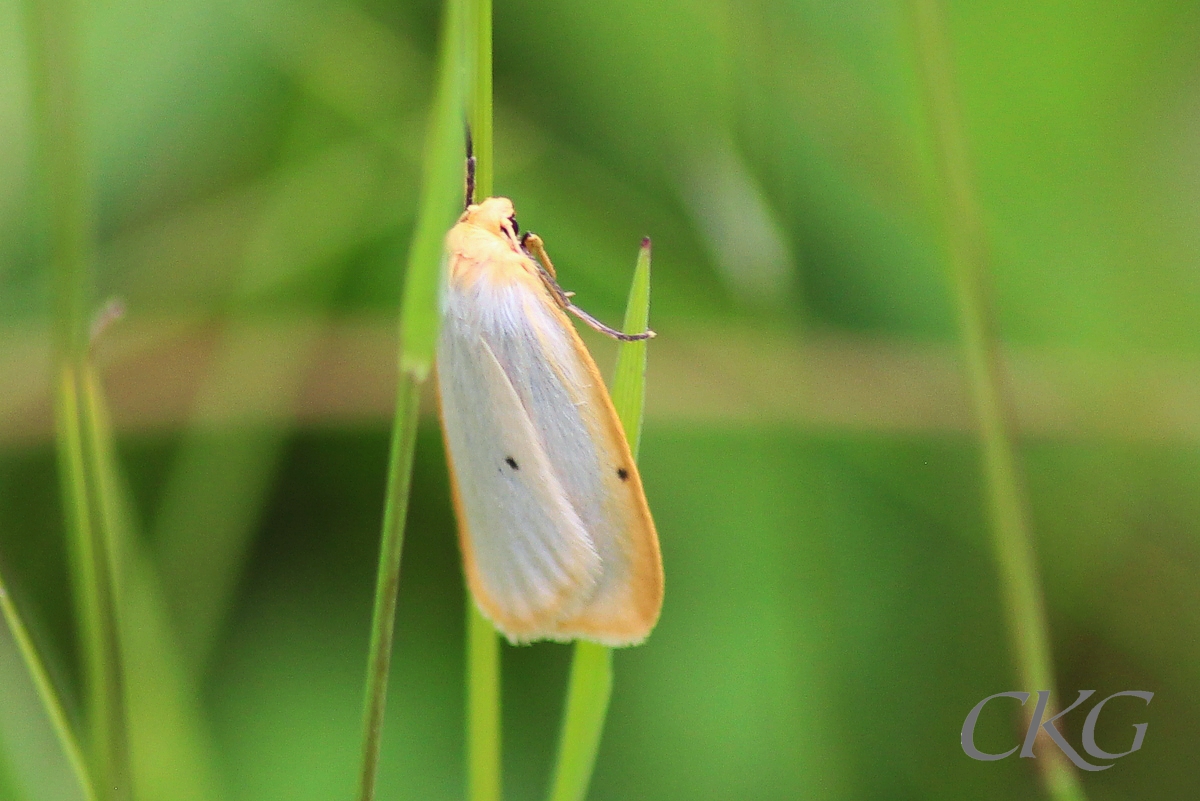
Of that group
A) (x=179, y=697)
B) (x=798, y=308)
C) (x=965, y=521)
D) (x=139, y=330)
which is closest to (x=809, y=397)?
(x=798, y=308)

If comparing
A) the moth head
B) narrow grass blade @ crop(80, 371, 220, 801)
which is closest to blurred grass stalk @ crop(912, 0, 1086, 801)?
the moth head

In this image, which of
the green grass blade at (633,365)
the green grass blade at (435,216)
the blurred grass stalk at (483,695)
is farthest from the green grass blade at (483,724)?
the green grass blade at (435,216)

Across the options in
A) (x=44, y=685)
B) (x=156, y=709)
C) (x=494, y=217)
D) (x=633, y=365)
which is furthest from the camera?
(x=156, y=709)

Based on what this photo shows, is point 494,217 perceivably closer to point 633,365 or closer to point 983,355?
point 633,365

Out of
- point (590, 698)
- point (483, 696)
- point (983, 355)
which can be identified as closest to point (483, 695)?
point (483, 696)

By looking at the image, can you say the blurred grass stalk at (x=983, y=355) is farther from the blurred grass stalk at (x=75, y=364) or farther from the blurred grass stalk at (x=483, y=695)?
the blurred grass stalk at (x=75, y=364)

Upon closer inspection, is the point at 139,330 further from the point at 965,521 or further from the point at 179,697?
the point at 965,521
